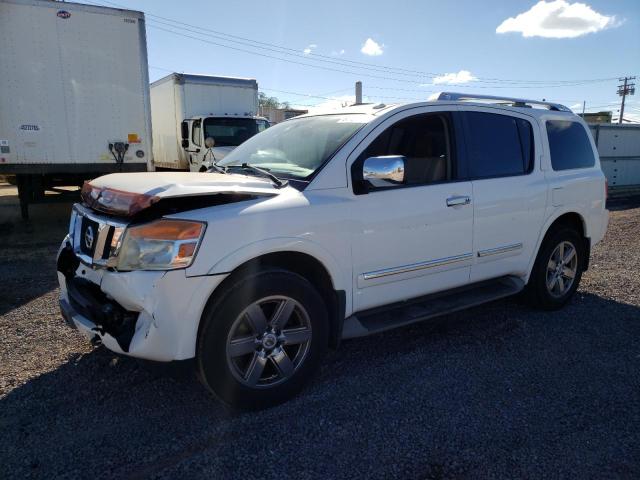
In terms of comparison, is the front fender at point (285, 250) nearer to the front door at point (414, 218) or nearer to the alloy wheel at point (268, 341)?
the front door at point (414, 218)

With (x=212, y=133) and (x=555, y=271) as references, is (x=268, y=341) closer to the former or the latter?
(x=555, y=271)

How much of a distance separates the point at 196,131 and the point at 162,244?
9993 millimetres

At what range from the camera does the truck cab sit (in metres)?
11.8

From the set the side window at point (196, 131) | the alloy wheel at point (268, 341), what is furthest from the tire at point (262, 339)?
the side window at point (196, 131)

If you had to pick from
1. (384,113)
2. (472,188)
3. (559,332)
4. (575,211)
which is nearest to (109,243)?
(384,113)

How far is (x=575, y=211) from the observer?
4801mm

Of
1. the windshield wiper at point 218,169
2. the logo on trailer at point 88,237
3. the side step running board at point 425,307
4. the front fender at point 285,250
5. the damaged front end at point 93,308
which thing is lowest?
the side step running board at point 425,307

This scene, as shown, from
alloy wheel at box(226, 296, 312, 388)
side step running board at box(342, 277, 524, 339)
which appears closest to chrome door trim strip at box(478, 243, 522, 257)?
side step running board at box(342, 277, 524, 339)

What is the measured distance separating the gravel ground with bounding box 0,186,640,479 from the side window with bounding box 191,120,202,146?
8.02 meters

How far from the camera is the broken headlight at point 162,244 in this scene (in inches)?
102

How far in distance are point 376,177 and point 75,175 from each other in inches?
318

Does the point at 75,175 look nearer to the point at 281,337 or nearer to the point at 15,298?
the point at 15,298

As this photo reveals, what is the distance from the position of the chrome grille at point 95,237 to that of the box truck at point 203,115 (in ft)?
27.3

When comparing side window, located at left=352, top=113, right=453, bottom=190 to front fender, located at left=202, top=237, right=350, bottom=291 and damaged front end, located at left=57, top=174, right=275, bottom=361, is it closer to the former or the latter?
front fender, located at left=202, top=237, right=350, bottom=291
